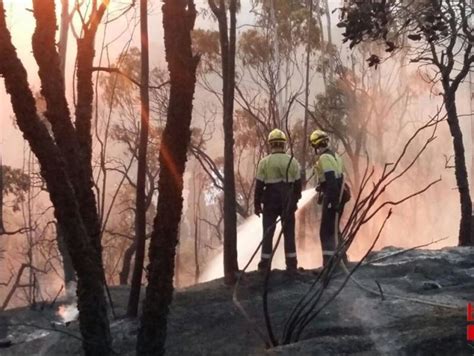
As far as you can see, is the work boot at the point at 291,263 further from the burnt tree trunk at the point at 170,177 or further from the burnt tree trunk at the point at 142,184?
the burnt tree trunk at the point at 170,177

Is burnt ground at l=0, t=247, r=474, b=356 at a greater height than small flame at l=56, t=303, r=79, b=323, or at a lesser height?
greater

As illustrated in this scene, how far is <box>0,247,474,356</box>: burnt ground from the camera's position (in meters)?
5.13

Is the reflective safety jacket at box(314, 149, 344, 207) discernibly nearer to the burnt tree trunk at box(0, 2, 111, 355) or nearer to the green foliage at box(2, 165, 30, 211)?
the burnt tree trunk at box(0, 2, 111, 355)

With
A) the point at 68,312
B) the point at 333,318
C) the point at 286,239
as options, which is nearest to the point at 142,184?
the point at 286,239

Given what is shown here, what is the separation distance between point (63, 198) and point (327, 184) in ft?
13.7

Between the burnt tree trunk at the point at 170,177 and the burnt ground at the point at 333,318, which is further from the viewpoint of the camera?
the burnt ground at the point at 333,318

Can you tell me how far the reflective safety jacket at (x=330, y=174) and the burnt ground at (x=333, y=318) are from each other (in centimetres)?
90

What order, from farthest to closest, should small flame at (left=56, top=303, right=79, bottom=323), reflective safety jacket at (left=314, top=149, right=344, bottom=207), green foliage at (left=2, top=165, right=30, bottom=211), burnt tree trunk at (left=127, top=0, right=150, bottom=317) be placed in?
green foliage at (left=2, top=165, right=30, bottom=211), small flame at (left=56, top=303, right=79, bottom=323), reflective safety jacket at (left=314, top=149, right=344, bottom=207), burnt tree trunk at (left=127, top=0, right=150, bottom=317)

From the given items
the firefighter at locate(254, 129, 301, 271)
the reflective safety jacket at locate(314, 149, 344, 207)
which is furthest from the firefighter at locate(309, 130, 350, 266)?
the firefighter at locate(254, 129, 301, 271)

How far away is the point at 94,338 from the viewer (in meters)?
4.95

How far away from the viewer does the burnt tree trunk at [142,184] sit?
7.39 m

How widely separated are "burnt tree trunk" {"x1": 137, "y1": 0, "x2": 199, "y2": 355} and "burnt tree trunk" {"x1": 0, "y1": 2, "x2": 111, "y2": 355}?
33cm

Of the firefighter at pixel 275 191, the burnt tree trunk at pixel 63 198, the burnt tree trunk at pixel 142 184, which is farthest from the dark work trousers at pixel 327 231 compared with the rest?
the burnt tree trunk at pixel 63 198

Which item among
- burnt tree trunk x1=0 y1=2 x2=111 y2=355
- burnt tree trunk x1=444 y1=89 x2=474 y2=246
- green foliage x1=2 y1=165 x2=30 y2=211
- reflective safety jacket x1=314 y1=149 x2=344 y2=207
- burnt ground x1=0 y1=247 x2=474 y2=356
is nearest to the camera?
burnt tree trunk x1=0 y1=2 x2=111 y2=355
